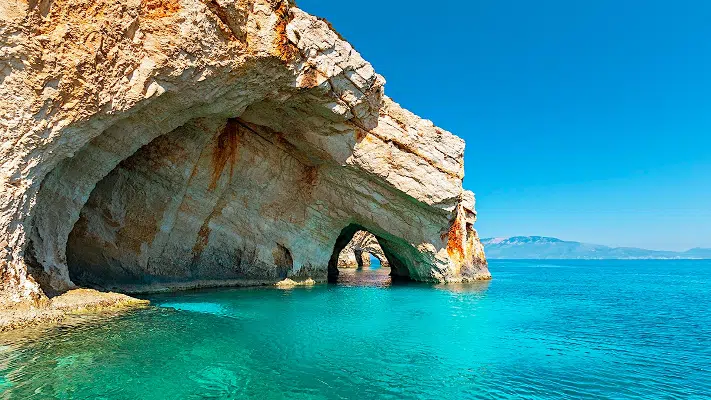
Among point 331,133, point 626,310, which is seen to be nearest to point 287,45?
point 331,133

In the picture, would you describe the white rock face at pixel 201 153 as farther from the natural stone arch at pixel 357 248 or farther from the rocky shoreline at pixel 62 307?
the natural stone arch at pixel 357 248

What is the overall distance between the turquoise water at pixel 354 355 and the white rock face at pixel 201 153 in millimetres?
4680

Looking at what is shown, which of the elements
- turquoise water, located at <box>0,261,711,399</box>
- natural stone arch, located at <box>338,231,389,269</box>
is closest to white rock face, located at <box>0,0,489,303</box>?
turquoise water, located at <box>0,261,711,399</box>

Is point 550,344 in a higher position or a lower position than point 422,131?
lower

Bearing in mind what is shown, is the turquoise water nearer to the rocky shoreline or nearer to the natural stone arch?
the rocky shoreline

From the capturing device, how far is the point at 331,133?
77.4 ft

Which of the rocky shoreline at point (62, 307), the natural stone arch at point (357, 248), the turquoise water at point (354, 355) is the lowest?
the turquoise water at point (354, 355)

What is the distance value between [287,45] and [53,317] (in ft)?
42.0

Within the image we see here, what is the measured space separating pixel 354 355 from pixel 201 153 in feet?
51.6

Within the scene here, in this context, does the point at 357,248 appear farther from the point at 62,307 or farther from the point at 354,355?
the point at 354,355

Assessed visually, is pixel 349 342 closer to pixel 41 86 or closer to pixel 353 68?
pixel 41 86

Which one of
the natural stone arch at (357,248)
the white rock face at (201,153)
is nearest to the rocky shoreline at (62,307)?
the white rock face at (201,153)

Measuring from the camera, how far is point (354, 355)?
1084 cm

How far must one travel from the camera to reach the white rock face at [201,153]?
1284 cm
